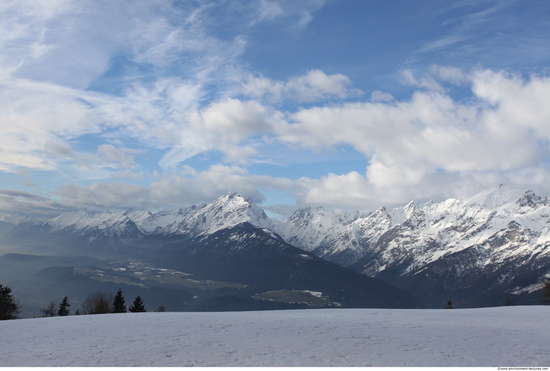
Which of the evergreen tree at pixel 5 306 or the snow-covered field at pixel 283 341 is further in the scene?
the evergreen tree at pixel 5 306

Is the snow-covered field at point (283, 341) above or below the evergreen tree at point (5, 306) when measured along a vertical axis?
above

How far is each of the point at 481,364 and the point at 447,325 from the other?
474 inches

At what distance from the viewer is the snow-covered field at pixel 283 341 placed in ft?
70.3

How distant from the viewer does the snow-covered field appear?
2144cm

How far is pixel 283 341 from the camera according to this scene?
25.7 metres

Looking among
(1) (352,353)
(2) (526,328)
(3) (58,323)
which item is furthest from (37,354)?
(2) (526,328)

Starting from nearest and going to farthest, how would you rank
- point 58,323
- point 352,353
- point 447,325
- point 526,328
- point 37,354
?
point 352,353
point 37,354
point 526,328
point 447,325
point 58,323

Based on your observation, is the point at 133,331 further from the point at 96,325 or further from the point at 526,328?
the point at 526,328

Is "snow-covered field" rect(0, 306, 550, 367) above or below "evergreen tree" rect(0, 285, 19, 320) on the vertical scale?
above

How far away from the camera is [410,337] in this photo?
26250 millimetres

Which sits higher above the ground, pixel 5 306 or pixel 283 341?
pixel 283 341

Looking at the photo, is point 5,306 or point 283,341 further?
point 5,306

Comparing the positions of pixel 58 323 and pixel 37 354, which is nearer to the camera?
pixel 37 354

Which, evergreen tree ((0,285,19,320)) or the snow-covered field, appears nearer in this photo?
the snow-covered field
